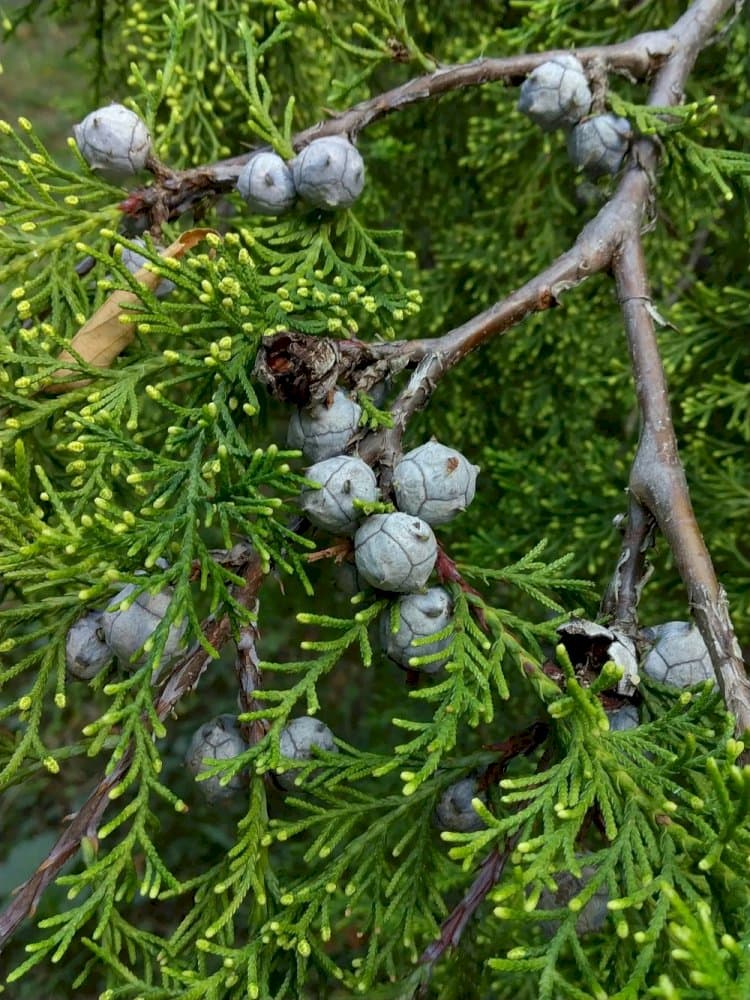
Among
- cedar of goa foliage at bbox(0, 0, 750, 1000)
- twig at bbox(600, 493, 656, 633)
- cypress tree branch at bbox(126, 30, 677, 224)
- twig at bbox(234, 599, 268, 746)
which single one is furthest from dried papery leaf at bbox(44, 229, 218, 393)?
twig at bbox(600, 493, 656, 633)

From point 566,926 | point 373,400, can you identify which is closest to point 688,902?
point 566,926

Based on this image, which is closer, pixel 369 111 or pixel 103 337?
pixel 103 337

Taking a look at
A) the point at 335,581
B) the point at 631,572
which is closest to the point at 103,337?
the point at 335,581

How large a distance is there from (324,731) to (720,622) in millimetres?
748

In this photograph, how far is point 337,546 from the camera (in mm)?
1567

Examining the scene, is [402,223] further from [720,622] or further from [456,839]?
[456,839]

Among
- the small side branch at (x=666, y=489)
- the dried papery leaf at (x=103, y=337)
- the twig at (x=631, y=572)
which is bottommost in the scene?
the twig at (x=631, y=572)

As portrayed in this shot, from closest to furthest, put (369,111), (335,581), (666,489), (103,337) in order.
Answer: (666,489) → (335,581) → (103,337) → (369,111)

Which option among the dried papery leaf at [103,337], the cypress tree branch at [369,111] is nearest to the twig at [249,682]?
the dried papery leaf at [103,337]

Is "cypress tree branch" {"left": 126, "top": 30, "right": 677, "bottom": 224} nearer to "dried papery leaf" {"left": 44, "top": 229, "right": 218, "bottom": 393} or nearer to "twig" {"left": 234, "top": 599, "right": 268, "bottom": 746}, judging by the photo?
"dried papery leaf" {"left": 44, "top": 229, "right": 218, "bottom": 393}

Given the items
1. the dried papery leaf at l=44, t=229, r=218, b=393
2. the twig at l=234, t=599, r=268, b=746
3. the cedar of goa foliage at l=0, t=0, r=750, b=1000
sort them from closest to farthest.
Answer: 1. the cedar of goa foliage at l=0, t=0, r=750, b=1000
2. the twig at l=234, t=599, r=268, b=746
3. the dried papery leaf at l=44, t=229, r=218, b=393

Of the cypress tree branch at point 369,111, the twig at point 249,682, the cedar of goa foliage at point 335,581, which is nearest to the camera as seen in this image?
the cedar of goa foliage at point 335,581

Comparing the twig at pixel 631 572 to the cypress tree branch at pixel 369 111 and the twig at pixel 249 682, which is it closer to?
the twig at pixel 249 682

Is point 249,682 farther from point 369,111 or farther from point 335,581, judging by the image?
point 369,111
